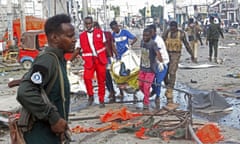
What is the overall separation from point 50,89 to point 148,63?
6.16 meters

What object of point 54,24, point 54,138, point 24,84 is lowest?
point 54,138

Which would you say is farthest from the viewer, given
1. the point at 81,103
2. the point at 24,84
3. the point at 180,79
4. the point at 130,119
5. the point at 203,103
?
the point at 180,79

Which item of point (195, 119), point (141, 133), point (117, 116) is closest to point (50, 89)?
point (141, 133)

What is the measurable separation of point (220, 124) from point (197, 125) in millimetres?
753

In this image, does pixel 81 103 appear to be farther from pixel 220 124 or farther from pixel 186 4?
pixel 186 4

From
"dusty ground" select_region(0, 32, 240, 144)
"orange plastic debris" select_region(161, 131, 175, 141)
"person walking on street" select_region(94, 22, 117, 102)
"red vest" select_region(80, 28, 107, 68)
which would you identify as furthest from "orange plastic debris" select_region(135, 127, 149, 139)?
"person walking on street" select_region(94, 22, 117, 102)

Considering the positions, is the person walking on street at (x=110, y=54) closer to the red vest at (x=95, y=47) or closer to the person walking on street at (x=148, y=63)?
the red vest at (x=95, y=47)

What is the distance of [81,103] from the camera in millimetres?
10648

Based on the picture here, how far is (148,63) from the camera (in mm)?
9469

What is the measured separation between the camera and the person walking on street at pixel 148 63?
9.34m

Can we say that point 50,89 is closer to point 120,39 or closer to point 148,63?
point 148,63

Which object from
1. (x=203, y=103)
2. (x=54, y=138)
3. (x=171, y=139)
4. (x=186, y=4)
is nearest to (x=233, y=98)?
(x=203, y=103)

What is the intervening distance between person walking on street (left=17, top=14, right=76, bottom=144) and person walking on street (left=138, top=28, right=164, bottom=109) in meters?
5.83

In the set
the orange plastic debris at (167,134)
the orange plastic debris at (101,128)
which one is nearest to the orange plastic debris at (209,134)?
the orange plastic debris at (167,134)
